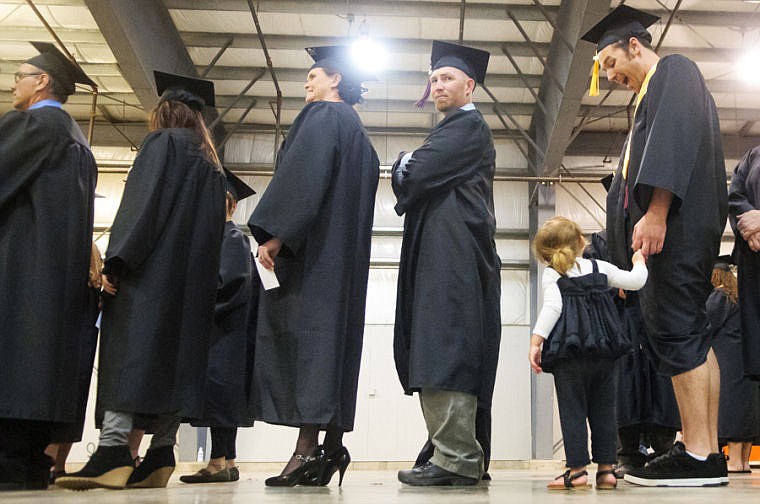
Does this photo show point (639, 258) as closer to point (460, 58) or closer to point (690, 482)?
point (690, 482)

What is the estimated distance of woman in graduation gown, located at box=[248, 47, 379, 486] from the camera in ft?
9.95

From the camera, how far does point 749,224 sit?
3.47 m

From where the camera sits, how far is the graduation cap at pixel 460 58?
3.64 meters

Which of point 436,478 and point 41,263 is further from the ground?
point 41,263

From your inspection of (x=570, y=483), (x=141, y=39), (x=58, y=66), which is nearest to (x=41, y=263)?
(x=58, y=66)

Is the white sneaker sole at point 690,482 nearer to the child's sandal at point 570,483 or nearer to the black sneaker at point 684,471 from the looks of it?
the black sneaker at point 684,471

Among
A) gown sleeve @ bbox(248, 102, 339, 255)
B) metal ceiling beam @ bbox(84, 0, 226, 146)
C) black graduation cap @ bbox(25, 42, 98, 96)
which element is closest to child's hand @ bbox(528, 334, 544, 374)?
gown sleeve @ bbox(248, 102, 339, 255)

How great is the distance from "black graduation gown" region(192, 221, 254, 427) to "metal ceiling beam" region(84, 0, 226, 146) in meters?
4.91

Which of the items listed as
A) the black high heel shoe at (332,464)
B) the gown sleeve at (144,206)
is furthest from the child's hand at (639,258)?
the gown sleeve at (144,206)

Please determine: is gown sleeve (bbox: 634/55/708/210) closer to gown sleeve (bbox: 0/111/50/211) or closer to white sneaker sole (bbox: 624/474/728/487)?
white sneaker sole (bbox: 624/474/728/487)

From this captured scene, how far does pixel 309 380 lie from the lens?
3014 millimetres

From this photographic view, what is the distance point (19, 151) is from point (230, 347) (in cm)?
176

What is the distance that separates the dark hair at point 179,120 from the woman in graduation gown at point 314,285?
407 millimetres

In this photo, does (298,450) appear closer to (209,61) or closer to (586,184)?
(209,61)
